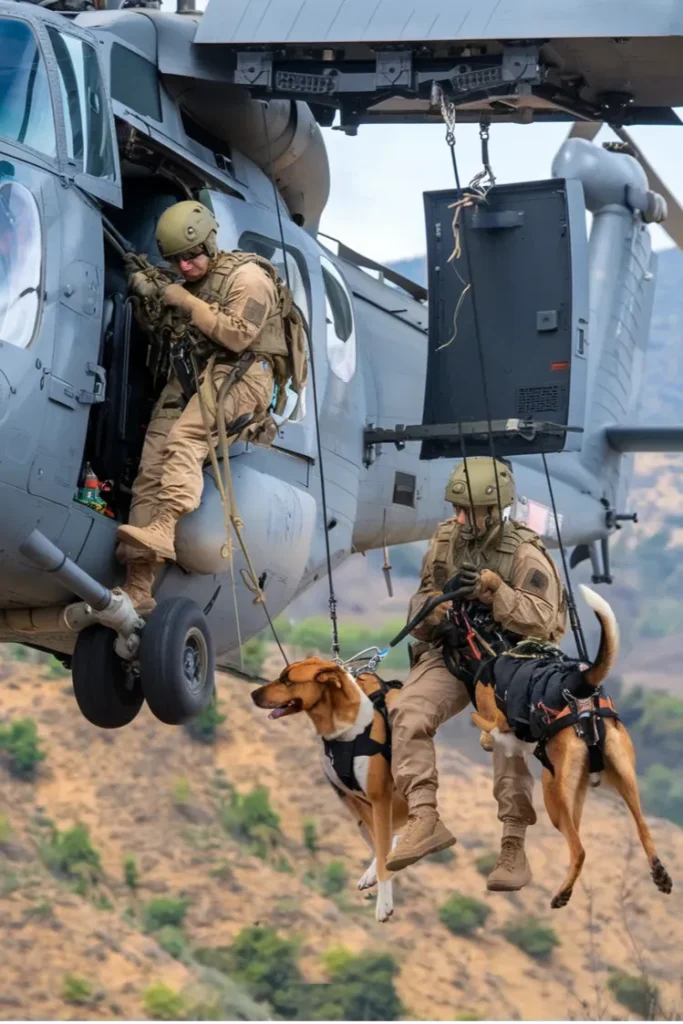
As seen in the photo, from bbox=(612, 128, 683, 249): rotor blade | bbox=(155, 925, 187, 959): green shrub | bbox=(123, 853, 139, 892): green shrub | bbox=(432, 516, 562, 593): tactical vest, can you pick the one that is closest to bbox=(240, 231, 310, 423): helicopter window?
A: bbox=(432, 516, 562, 593): tactical vest

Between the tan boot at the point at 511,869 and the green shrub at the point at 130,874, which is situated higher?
the tan boot at the point at 511,869

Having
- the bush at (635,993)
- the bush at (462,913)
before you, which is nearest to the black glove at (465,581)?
the bush at (635,993)

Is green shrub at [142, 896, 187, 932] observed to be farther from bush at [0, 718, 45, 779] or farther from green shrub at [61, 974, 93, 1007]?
bush at [0, 718, 45, 779]

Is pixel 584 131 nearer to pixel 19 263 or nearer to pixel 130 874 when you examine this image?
pixel 19 263

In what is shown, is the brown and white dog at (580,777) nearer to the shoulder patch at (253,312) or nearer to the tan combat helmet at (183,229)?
the shoulder patch at (253,312)

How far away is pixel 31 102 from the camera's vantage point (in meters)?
7.44

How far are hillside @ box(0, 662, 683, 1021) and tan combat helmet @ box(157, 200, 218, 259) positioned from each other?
50.3 ft

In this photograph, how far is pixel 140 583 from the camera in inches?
303

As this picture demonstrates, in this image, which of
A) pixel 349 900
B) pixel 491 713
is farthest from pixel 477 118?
pixel 349 900

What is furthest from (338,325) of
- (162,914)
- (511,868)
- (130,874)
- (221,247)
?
(130,874)

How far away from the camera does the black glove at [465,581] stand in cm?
741

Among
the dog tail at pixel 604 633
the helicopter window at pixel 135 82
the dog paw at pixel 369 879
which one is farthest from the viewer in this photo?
the helicopter window at pixel 135 82

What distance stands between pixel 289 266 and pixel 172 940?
52.0 feet

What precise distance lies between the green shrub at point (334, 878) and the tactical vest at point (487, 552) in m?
17.7
